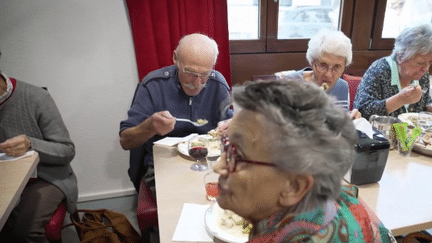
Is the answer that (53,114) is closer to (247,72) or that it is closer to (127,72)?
(127,72)

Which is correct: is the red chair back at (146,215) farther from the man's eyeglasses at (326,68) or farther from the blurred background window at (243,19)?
the blurred background window at (243,19)

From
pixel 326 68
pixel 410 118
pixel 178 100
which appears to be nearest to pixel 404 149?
pixel 410 118

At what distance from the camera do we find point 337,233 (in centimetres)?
68

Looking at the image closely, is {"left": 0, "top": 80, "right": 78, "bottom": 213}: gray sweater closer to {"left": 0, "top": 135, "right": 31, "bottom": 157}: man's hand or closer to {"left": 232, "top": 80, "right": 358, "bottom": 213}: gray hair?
{"left": 0, "top": 135, "right": 31, "bottom": 157}: man's hand

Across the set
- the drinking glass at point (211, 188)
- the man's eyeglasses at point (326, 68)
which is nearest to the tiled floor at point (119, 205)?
the drinking glass at point (211, 188)

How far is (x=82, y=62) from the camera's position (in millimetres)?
2256

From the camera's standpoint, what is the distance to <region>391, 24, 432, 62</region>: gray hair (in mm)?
1947

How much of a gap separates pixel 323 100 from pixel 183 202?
2.39ft

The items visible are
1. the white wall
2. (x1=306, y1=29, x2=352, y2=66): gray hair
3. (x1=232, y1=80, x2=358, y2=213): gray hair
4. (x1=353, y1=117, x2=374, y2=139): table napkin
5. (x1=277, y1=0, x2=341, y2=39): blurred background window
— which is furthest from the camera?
(x1=277, y1=0, x2=341, y2=39): blurred background window

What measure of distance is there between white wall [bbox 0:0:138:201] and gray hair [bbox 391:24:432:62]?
197 cm

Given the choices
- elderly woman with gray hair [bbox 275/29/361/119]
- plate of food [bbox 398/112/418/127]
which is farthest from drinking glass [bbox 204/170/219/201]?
plate of food [bbox 398/112/418/127]

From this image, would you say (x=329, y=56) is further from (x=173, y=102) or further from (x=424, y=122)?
(x=173, y=102)

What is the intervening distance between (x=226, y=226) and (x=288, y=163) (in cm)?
48

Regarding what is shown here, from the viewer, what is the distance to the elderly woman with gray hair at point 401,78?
1955mm
